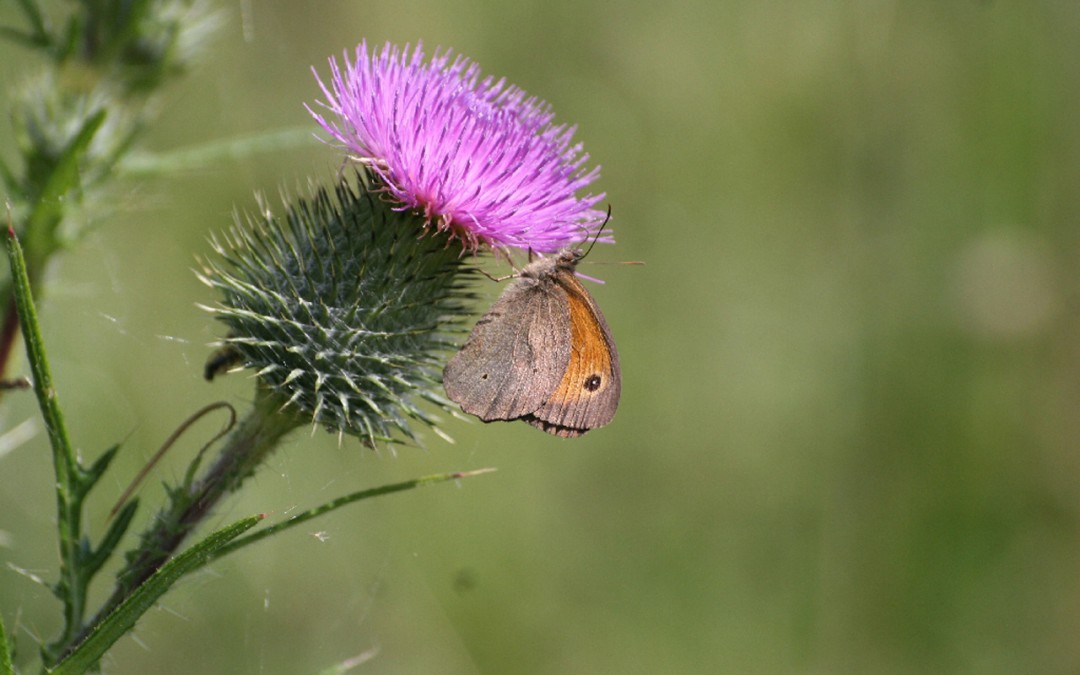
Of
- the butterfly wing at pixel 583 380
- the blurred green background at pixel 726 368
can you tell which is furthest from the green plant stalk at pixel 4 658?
the blurred green background at pixel 726 368

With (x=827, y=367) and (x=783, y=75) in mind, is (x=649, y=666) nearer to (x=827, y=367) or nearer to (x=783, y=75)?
(x=827, y=367)

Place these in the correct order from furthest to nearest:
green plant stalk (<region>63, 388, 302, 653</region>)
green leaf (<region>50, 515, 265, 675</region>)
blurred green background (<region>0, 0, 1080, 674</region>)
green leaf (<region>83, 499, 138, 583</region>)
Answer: blurred green background (<region>0, 0, 1080, 674</region>), green plant stalk (<region>63, 388, 302, 653</region>), green leaf (<region>83, 499, 138, 583</region>), green leaf (<region>50, 515, 265, 675</region>)

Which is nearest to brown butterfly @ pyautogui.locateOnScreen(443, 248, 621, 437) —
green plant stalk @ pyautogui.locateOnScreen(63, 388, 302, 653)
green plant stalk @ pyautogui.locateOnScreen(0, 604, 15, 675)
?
green plant stalk @ pyautogui.locateOnScreen(63, 388, 302, 653)

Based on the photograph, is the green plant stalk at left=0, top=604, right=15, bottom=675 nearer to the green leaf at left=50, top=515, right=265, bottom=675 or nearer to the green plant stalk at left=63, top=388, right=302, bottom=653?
the green leaf at left=50, top=515, right=265, bottom=675

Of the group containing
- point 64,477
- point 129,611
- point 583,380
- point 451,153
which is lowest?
point 129,611

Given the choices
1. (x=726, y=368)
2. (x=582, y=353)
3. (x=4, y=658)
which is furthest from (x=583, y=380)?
(x=726, y=368)

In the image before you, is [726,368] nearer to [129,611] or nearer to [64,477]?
[64,477]
